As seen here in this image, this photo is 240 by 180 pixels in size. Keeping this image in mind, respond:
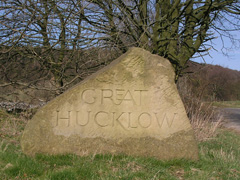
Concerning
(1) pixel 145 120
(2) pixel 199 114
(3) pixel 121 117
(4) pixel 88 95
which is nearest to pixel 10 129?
(4) pixel 88 95

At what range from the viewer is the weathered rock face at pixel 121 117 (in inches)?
139

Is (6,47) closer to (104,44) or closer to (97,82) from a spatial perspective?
(104,44)

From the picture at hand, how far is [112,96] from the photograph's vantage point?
146 inches

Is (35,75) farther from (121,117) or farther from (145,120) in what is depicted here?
(145,120)

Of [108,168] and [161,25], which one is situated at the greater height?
[161,25]

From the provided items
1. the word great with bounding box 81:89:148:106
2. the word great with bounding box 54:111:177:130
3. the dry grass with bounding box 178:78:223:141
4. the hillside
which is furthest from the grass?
the hillside

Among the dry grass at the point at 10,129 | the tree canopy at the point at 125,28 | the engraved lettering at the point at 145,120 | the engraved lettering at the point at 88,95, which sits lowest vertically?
the dry grass at the point at 10,129

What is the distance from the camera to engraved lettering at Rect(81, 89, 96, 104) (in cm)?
364

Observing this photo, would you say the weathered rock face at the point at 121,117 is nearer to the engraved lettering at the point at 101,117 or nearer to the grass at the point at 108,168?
the engraved lettering at the point at 101,117

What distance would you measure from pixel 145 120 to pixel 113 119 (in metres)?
0.45

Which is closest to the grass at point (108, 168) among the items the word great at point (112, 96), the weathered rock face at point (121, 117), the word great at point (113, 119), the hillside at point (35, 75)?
the weathered rock face at point (121, 117)

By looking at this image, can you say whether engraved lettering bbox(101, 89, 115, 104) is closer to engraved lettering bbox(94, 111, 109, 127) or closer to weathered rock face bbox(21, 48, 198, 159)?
weathered rock face bbox(21, 48, 198, 159)

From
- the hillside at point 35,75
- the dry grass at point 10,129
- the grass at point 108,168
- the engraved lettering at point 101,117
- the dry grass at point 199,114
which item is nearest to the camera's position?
the grass at point 108,168

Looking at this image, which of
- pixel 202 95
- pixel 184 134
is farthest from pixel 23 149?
pixel 202 95
